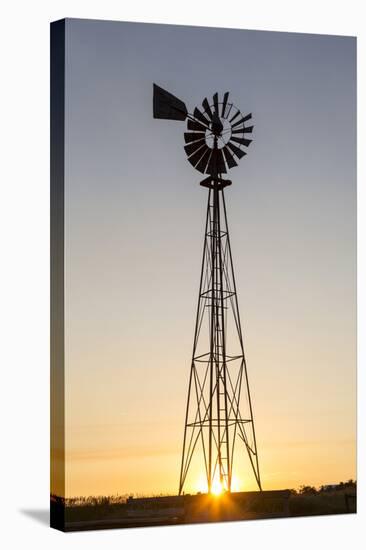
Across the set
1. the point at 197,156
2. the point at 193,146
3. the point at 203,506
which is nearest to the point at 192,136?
the point at 193,146

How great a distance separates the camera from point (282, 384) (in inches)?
658

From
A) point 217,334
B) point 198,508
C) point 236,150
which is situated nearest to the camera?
point 198,508

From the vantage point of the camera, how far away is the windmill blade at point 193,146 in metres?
16.4

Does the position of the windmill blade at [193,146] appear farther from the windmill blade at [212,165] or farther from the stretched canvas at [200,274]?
the windmill blade at [212,165]

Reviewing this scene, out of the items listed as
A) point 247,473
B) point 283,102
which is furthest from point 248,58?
point 247,473

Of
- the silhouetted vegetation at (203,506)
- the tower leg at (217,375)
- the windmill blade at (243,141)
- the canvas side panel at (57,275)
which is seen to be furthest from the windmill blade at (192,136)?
the silhouetted vegetation at (203,506)

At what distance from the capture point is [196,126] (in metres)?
16.4

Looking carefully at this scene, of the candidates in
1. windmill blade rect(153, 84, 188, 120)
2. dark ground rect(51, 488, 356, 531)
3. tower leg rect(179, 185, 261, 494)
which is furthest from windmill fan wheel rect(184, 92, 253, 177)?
dark ground rect(51, 488, 356, 531)

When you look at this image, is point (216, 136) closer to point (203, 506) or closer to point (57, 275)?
point (57, 275)

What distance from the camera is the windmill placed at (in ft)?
53.6

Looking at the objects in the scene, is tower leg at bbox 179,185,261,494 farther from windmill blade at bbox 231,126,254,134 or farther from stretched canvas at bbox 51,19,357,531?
windmill blade at bbox 231,126,254,134

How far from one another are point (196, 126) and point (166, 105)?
39 centimetres

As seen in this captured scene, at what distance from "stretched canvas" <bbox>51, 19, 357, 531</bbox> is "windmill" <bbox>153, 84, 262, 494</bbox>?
0.06 feet

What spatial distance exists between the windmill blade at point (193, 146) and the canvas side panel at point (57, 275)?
51.0 inches
